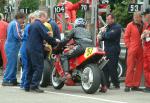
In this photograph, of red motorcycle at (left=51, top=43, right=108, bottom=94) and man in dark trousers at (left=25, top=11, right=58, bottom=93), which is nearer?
red motorcycle at (left=51, top=43, right=108, bottom=94)

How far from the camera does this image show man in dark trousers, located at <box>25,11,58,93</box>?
48.4 feet

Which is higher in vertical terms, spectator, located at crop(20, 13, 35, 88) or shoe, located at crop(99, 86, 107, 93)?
spectator, located at crop(20, 13, 35, 88)

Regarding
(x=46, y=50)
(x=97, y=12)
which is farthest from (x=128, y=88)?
(x=97, y=12)

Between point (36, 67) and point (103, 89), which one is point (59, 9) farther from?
point (103, 89)

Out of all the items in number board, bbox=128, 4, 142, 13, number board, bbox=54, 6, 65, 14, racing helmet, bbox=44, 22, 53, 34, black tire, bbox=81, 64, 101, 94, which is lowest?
black tire, bbox=81, 64, 101, 94

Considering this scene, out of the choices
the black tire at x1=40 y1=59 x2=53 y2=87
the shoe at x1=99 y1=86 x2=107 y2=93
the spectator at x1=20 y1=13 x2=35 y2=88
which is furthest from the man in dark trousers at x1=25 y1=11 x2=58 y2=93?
the shoe at x1=99 y1=86 x2=107 y2=93

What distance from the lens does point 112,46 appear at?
15.8 meters

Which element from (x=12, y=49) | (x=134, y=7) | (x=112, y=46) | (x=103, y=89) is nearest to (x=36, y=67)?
(x=103, y=89)

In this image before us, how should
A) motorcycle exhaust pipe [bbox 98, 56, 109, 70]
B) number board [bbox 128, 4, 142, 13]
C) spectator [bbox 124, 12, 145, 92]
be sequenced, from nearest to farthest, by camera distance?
motorcycle exhaust pipe [bbox 98, 56, 109, 70] < spectator [bbox 124, 12, 145, 92] < number board [bbox 128, 4, 142, 13]

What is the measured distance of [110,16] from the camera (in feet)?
51.9

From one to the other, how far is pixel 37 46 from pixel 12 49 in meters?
1.94

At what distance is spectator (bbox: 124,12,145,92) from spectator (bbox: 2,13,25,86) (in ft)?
9.90

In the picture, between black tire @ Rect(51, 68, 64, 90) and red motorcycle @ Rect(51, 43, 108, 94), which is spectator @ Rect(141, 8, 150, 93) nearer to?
red motorcycle @ Rect(51, 43, 108, 94)

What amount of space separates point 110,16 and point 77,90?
2.06 meters
